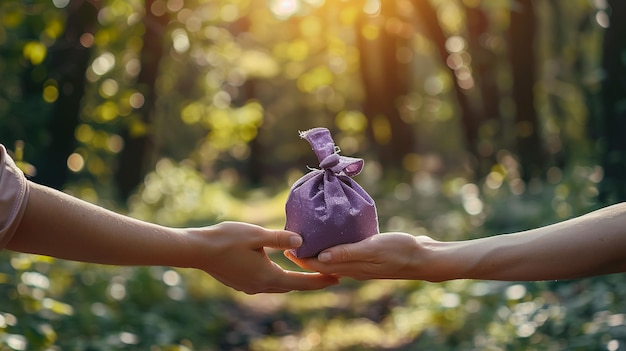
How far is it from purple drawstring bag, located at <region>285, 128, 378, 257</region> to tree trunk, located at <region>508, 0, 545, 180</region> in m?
8.61

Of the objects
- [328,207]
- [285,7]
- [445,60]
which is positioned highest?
[328,207]

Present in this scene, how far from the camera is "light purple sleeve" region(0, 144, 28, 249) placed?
2674 millimetres

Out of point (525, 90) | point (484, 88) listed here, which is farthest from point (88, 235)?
point (484, 88)

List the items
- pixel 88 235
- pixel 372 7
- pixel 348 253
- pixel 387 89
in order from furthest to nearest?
1. pixel 387 89
2. pixel 372 7
3. pixel 348 253
4. pixel 88 235

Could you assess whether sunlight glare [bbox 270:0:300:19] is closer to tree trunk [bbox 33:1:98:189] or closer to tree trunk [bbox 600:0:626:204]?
tree trunk [bbox 33:1:98:189]

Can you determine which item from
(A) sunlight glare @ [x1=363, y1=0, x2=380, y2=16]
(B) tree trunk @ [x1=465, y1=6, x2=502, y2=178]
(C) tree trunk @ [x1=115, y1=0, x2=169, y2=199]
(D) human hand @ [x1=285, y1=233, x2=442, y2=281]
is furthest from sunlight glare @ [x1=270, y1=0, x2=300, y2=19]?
(D) human hand @ [x1=285, y1=233, x2=442, y2=281]

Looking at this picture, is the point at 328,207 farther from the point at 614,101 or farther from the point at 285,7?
the point at 285,7

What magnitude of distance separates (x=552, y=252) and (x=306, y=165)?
991mm

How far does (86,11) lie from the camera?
8.06 m

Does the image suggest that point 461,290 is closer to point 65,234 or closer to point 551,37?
point 65,234

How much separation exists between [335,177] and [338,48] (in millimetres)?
18875

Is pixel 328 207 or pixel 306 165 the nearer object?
pixel 328 207

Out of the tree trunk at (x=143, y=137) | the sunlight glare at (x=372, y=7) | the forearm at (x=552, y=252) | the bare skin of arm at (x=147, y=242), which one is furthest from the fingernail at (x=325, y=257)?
the sunlight glare at (x=372, y=7)

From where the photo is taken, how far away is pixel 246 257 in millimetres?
3441
